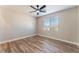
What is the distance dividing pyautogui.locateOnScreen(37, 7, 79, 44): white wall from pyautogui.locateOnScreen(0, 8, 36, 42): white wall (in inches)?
9.1

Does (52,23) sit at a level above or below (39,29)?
above

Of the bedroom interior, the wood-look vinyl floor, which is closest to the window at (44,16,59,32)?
the bedroom interior

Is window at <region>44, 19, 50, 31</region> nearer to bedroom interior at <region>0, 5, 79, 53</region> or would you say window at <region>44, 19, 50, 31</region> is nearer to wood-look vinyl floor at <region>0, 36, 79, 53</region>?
bedroom interior at <region>0, 5, 79, 53</region>

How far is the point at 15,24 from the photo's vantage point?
82.7 inches

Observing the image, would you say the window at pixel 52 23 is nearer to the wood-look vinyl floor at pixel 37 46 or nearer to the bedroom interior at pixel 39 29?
the bedroom interior at pixel 39 29

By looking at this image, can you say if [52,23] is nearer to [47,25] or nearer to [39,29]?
[47,25]

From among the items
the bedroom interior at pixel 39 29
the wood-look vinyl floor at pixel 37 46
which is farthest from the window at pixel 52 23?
the wood-look vinyl floor at pixel 37 46

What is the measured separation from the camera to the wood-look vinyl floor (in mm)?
1936

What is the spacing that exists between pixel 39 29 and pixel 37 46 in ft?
1.37

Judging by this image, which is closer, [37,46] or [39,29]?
[37,46]

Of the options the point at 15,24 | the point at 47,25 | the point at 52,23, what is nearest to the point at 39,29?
the point at 47,25

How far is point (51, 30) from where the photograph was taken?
2.26 metres

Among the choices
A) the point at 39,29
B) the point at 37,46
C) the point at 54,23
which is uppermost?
the point at 54,23
